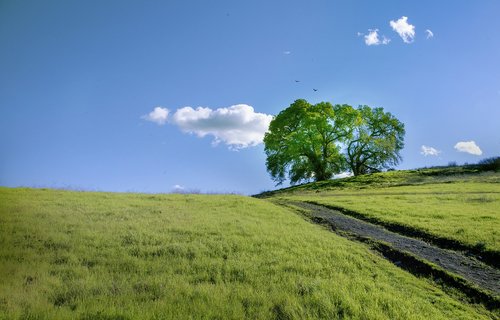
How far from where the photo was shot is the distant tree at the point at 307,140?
56.1 metres

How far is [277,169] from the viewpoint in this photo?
192 feet

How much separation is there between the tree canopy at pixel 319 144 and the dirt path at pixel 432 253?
35342 millimetres

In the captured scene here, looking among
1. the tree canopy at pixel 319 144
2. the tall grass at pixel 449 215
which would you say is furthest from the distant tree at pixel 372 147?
the tall grass at pixel 449 215

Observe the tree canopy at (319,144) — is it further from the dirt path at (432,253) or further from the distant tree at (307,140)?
the dirt path at (432,253)

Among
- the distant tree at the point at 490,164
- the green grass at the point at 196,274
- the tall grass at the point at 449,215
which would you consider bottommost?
the green grass at the point at 196,274

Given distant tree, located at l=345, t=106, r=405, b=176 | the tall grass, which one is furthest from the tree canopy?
the tall grass

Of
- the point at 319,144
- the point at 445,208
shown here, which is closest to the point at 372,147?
the point at 319,144

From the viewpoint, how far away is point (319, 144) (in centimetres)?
5706

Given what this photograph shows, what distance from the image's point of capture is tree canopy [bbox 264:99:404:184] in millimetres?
56312

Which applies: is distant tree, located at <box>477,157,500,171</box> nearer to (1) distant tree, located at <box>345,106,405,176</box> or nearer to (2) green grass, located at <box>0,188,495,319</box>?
(1) distant tree, located at <box>345,106,405,176</box>

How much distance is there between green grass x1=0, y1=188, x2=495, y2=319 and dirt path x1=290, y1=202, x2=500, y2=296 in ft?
4.69

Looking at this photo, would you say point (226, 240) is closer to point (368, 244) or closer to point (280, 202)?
point (368, 244)

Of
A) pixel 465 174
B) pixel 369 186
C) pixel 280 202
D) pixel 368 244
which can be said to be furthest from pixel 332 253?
pixel 465 174

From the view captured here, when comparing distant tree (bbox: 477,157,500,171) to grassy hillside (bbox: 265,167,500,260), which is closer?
grassy hillside (bbox: 265,167,500,260)
